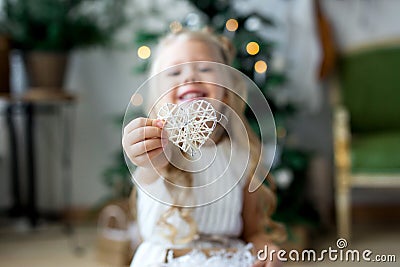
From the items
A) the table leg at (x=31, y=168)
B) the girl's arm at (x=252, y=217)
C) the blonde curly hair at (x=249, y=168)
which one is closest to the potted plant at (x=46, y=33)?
the table leg at (x=31, y=168)

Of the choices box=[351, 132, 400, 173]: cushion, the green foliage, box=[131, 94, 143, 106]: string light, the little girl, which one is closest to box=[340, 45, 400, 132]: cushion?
box=[351, 132, 400, 173]: cushion

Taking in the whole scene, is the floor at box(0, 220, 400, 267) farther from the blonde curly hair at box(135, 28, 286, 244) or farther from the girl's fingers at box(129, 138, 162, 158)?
the girl's fingers at box(129, 138, 162, 158)

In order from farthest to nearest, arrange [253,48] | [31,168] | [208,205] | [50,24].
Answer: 1. [31,168]
2. [50,24]
3. [253,48]
4. [208,205]

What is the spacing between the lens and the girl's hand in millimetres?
699

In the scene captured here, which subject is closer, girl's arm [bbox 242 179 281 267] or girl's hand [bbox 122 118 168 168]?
girl's hand [bbox 122 118 168 168]

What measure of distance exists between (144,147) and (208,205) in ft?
0.89

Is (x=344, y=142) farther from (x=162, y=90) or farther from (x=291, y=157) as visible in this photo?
(x=162, y=90)

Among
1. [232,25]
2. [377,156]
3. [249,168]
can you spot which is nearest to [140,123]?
[249,168]

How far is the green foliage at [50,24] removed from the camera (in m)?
Answer: 2.21

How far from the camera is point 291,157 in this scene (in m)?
2.12

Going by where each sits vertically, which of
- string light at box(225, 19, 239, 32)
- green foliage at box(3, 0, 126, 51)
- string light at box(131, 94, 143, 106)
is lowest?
string light at box(131, 94, 143, 106)

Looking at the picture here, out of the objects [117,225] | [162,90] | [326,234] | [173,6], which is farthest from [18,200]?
[162,90]

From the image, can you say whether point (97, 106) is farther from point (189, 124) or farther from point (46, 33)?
point (189, 124)

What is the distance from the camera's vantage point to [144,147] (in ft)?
2.31
